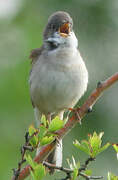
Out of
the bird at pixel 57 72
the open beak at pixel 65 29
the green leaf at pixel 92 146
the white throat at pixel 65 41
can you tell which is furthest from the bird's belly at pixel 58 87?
the green leaf at pixel 92 146

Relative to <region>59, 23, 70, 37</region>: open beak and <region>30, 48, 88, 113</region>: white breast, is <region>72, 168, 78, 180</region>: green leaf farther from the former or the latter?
<region>59, 23, 70, 37</region>: open beak

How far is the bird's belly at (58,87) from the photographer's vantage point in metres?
4.53

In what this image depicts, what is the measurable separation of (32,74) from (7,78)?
197cm

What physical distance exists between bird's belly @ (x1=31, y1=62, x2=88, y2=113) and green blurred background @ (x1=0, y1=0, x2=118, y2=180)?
1777 mm

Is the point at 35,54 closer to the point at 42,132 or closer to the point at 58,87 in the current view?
the point at 58,87

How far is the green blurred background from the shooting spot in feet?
22.3

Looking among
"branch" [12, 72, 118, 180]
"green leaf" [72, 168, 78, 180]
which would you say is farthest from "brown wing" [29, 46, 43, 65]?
"green leaf" [72, 168, 78, 180]

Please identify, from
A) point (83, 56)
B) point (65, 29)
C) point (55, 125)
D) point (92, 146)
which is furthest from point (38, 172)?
point (83, 56)

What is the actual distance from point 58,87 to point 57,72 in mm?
162

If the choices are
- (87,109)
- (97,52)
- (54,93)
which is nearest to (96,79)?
(97,52)

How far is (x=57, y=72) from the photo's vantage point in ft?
14.8

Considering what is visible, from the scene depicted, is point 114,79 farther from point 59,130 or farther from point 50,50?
point 50,50

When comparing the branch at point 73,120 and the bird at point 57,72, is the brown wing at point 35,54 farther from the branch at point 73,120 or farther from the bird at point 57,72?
the branch at point 73,120

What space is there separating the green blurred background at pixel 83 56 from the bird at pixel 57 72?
5.84ft
